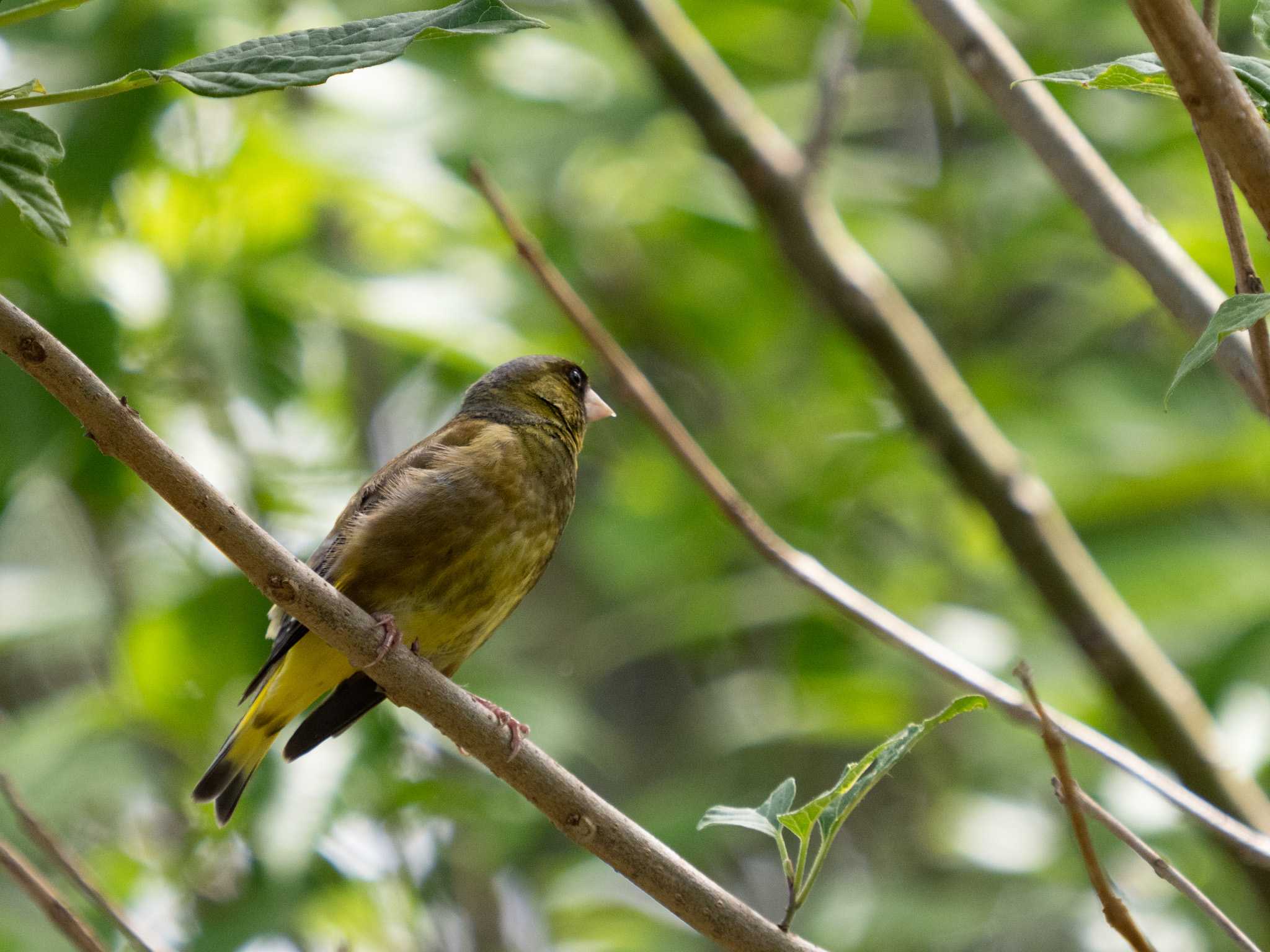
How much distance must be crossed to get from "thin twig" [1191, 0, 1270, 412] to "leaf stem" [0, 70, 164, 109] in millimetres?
1149

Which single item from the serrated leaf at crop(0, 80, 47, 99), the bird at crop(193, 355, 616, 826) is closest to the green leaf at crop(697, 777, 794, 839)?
the serrated leaf at crop(0, 80, 47, 99)

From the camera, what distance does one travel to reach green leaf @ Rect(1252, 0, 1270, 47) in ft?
5.46

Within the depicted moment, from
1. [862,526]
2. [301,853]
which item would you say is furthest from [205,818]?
[862,526]

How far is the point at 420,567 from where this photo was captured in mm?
3621


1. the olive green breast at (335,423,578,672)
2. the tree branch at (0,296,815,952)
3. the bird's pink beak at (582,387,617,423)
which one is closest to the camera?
the tree branch at (0,296,815,952)

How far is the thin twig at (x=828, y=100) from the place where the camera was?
12.2ft

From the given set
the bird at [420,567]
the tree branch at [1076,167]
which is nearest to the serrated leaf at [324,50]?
the tree branch at [1076,167]

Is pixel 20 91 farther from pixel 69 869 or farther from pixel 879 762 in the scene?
pixel 879 762

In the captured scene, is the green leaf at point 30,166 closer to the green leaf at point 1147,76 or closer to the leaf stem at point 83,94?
the leaf stem at point 83,94

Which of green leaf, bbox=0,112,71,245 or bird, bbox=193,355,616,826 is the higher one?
green leaf, bbox=0,112,71,245

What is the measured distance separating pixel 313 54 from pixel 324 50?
0.04ft

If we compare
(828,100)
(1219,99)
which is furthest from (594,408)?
(1219,99)

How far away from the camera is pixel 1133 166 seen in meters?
5.22

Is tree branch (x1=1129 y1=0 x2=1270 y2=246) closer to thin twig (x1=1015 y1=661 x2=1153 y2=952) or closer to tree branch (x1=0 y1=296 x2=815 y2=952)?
thin twig (x1=1015 y1=661 x2=1153 y2=952)
